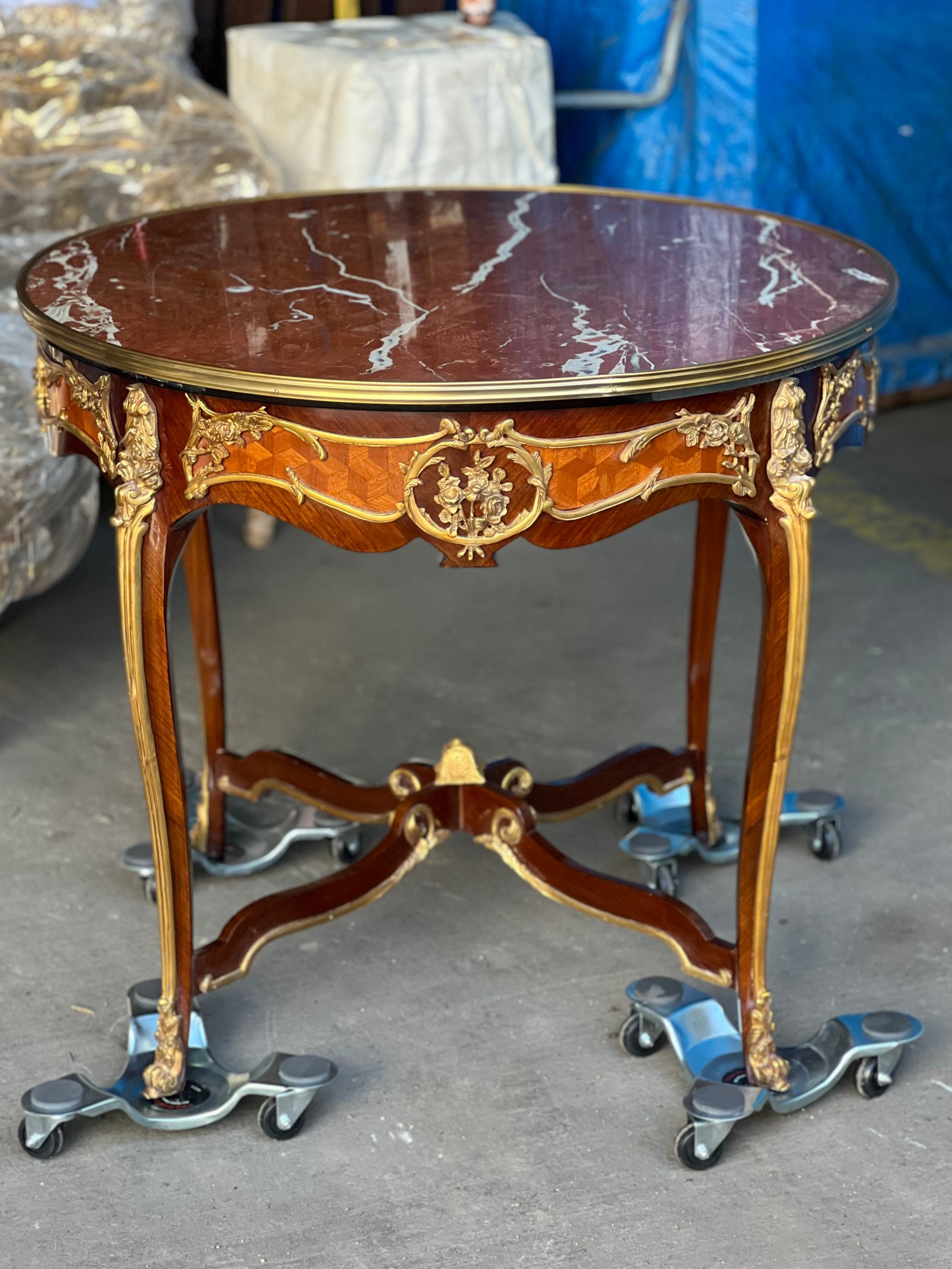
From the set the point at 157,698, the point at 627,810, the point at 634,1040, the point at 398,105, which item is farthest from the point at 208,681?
the point at 398,105

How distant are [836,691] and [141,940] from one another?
4.45 feet

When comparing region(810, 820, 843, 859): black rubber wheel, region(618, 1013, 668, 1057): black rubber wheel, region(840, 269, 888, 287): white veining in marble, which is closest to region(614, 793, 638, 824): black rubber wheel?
region(810, 820, 843, 859): black rubber wheel

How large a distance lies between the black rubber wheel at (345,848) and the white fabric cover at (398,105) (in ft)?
5.71

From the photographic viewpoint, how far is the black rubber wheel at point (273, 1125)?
1.70 m

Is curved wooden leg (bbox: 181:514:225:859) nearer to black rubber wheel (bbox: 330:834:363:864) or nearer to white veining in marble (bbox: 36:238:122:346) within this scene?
black rubber wheel (bbox: 330:834:363:864)

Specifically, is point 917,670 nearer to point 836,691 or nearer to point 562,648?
point 836,691

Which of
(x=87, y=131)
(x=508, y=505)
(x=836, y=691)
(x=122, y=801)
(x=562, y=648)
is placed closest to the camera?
(x=508, y=505)

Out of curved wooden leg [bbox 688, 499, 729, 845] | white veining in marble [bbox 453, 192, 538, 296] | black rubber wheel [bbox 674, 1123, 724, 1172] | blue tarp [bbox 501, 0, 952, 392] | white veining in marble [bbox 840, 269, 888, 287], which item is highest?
white veining in marble [bbox 840, 269, 888, 287]

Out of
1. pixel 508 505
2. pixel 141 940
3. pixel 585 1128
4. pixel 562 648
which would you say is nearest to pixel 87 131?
pixel 562 648

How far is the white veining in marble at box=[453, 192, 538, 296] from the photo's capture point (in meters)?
1.69

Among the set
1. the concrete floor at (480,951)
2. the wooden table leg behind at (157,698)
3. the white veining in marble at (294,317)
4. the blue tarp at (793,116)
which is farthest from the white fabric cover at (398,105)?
the wooden table leg behind at (157,698)

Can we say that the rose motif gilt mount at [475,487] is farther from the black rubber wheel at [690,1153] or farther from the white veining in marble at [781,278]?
the black rubber wheel at [690,1153]

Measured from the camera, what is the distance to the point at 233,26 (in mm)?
4051

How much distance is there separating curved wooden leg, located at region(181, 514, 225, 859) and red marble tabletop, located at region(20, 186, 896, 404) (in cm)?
44
